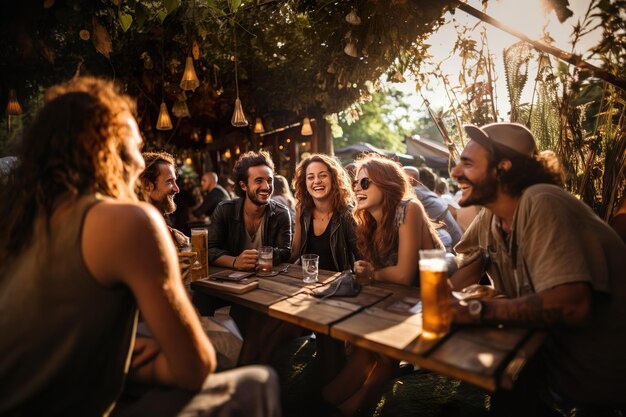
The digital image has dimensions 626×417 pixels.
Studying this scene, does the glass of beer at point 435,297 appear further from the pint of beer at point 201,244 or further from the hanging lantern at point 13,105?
the hanging lantern at point 13,105

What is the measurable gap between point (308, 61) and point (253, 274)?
148 inches

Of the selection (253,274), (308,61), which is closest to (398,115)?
(308,61)

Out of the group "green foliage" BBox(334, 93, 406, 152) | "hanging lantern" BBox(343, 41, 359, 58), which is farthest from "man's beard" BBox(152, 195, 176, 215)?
"green foliage" BBox(334, 93, 406, 152)

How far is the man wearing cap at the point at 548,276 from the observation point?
1572 millimetres

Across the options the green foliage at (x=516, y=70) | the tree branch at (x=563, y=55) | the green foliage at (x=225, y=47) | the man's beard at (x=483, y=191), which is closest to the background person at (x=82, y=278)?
the man's beard at (x=483, y=191)

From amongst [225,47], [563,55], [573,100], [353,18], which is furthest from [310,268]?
[225,47]

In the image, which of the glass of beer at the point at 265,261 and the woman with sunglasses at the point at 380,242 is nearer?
the woman with sunglasses at the point at 380,242

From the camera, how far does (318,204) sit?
3525 mm

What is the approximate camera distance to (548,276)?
63.1 inches

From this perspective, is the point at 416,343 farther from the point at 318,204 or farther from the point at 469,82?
the point at 469,82

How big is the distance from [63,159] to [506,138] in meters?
2.12

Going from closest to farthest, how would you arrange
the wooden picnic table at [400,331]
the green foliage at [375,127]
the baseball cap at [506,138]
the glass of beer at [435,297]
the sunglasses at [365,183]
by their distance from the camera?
the wooden picnic table at [400,331] < the glass of beer at [435,297] < the baseball cap at [506,138] < the sunglasses at [365,183] < the green foliage at [375,127]

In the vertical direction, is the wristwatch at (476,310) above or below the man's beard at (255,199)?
below

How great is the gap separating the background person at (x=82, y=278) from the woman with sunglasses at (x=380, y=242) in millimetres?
1295
